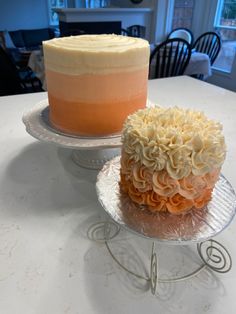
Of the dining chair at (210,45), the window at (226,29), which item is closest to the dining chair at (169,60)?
the dining chair at (210,45)

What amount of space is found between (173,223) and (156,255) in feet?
0.30

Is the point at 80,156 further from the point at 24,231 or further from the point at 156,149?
the point at 156,149

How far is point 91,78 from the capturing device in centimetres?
56

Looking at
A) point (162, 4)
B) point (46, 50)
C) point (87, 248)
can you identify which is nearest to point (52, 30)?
point (162, 4)

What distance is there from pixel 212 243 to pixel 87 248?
22 cm

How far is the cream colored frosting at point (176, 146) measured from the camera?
1.18 feet

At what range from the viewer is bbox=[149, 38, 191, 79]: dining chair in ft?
7.09

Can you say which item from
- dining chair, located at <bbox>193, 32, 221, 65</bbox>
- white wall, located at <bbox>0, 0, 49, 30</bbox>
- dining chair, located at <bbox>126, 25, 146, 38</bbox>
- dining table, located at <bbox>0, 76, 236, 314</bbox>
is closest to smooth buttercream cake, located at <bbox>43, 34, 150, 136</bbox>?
dining table, located at <bbox>0, 76, 236, 314</bbox>

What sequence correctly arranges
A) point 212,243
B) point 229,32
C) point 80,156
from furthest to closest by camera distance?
1. point 229,32
2. point 80,156
3. point 212,243

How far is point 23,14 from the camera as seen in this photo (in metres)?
4.77

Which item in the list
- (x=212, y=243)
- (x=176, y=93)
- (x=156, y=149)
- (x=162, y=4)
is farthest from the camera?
(x=162, y=4)

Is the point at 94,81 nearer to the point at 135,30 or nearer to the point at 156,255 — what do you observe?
the point at 156,255

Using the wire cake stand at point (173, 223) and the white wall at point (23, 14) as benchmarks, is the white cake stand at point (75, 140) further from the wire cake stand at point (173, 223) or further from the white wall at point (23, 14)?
the white wall at point (23, 14)

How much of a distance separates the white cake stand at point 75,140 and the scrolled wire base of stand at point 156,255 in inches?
6.3
